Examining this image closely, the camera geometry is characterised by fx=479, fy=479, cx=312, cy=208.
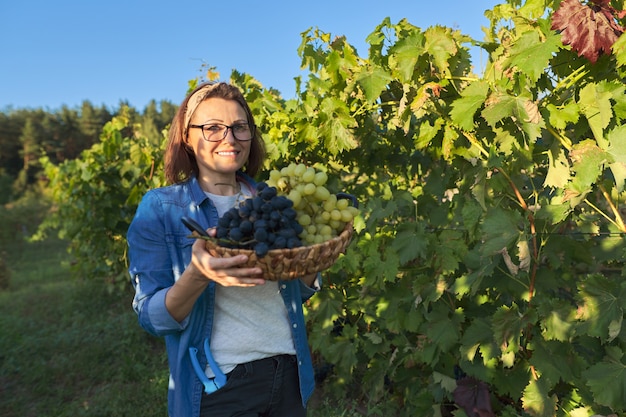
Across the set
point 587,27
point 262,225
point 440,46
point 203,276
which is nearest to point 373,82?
point 440,46

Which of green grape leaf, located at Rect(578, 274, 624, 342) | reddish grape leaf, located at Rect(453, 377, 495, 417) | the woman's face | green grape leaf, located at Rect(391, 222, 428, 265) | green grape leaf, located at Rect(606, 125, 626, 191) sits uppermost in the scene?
the woman's face

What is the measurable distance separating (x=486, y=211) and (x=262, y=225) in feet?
4.23

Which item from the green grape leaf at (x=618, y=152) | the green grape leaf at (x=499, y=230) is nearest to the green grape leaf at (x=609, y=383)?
the green grape leaf at (x=499, y=230)

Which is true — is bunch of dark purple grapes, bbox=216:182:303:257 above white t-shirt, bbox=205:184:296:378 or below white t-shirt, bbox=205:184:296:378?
above

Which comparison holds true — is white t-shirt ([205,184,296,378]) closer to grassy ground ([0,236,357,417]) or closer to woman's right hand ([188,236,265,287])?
woman's right hand ([188,236,265,287])

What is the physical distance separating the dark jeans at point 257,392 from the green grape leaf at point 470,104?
1191 mm

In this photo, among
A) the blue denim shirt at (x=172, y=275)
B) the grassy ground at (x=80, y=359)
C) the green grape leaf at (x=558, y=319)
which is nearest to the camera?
the blue denim shirt at (x=172, y=275)

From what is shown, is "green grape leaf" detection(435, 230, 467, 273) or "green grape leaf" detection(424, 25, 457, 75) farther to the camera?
"green grape leaf" detection(435, 230, 467, 273)

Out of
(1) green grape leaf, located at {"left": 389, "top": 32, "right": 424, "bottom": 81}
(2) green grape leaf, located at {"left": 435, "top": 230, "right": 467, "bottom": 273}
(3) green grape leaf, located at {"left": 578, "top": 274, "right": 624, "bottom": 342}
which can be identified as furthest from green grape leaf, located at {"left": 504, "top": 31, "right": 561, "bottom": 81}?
(2) green grape leaf, located at {"left": 435, "top": 230, "right": 467, "bottom": 273}

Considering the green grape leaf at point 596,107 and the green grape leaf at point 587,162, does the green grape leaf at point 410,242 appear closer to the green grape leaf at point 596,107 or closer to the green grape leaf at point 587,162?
the green grape leaf at point 587,162

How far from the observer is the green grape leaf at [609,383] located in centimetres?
183

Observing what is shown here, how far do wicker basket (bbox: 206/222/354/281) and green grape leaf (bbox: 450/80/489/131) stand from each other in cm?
95

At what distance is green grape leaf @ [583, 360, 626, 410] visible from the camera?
1835mm

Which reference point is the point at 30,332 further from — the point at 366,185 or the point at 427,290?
the point at 427,290
